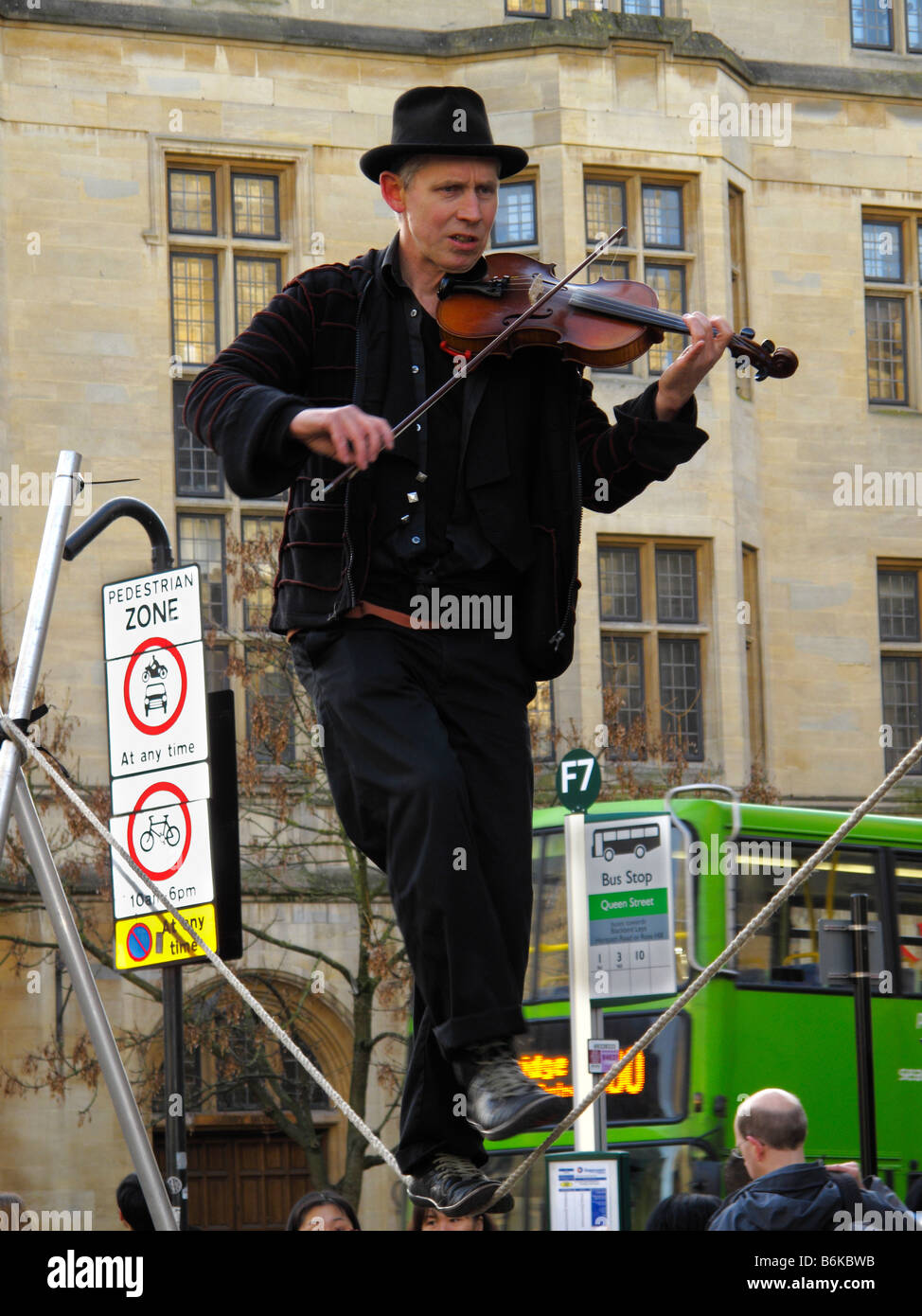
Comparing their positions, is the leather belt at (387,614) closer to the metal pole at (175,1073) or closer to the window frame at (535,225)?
the metal pole at (175,1073)

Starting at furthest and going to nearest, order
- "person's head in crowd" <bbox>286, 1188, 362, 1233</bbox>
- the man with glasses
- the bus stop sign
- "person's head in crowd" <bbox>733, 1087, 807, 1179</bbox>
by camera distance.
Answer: the bus stop sign → "person's head in crowd" <bbox>286, 1188, 362, 1233</bbox> → "person's head in crowd" <bbox>733, 1087, 807, 1179</bbox> → the man with glasses

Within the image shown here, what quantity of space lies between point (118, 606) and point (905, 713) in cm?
1835

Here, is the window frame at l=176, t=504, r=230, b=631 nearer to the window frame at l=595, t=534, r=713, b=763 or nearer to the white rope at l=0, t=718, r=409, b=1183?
the window frame at l=595, t=534, r=713, b=763

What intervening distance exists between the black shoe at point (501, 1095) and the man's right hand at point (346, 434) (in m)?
0.85

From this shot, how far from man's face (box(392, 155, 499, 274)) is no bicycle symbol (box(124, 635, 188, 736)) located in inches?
69.8

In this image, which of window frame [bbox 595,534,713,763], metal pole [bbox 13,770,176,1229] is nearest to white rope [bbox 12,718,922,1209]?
metal pole [bbox 13,770,176,1229]

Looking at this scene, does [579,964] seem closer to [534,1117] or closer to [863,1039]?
[863,1039]

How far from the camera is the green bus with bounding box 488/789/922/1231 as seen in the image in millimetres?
13320

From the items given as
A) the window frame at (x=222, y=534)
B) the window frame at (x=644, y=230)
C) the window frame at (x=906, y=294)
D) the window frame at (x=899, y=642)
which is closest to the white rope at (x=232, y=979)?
the window frame at (x=222, y=534)

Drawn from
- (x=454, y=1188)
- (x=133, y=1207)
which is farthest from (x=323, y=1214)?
(x=454, y=1188)

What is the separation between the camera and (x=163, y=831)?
16.8 feet

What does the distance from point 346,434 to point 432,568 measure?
1.10 feet
